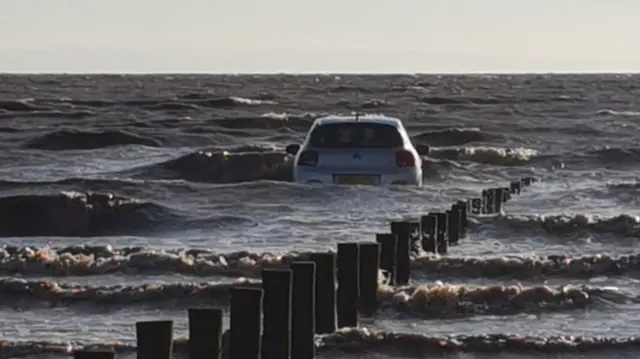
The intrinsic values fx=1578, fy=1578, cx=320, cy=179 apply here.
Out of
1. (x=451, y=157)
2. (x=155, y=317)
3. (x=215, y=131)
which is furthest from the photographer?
(x=215, y=131)

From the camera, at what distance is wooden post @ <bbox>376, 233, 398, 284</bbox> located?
1523 centimetres

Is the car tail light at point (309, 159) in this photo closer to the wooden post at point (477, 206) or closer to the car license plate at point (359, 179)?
the car license plate at point (359, 179)

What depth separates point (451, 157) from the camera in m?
45.0

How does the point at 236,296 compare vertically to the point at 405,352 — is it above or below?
above

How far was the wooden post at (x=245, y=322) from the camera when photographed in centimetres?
1022

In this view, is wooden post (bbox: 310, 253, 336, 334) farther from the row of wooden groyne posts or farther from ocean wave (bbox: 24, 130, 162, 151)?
ocean wave (bbox: 24, 130, 162, 151)

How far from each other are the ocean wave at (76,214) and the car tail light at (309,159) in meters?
3.56

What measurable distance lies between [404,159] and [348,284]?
985 centimetres

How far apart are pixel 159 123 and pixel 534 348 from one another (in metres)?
51.6

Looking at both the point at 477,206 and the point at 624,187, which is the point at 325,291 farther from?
the point at 624,187

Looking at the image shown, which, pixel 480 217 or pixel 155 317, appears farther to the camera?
pixel 480 217

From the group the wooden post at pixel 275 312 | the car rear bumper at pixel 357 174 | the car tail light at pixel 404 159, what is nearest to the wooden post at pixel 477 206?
the car rear bumper at pixel 357 174

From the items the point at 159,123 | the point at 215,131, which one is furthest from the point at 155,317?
the point at 159,123

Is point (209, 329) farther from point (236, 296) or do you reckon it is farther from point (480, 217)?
point (480, 217)
